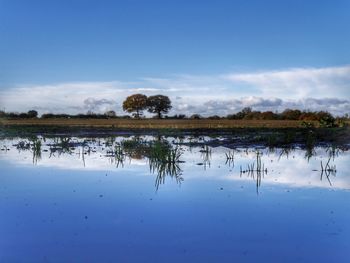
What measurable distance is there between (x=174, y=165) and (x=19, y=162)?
184 inches

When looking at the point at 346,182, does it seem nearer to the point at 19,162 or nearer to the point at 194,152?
the point at 194,152

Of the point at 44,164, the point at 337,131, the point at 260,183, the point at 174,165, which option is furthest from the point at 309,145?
the point at 44,164

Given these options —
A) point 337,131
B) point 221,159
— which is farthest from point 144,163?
point 337,131

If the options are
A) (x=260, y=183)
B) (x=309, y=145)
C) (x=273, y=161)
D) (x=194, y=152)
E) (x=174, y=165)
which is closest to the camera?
(x=260, y=183)

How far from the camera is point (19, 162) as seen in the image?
13.5 metres

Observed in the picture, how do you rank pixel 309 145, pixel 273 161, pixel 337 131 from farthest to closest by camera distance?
1. pixel 337 131
2. pixel 309 145
3. pixel 273 161

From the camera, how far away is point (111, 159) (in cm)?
1398

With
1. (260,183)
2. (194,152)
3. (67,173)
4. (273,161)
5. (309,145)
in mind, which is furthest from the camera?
(309,145)

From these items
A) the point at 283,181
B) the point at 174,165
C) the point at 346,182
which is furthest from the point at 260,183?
the point at 174,165

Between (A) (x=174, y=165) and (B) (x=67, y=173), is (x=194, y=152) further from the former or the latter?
(B) (x=67, y=173)

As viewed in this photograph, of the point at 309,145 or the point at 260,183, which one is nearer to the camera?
the point at 260,183

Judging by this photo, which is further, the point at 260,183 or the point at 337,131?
the point at 337,131

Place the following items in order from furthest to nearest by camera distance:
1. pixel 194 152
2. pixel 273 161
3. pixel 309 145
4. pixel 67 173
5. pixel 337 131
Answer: pixel 337 131
pixel 309 145
pixel 194 152
pixel 273 161
pixel 67 173

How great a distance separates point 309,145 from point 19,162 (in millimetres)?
11155
